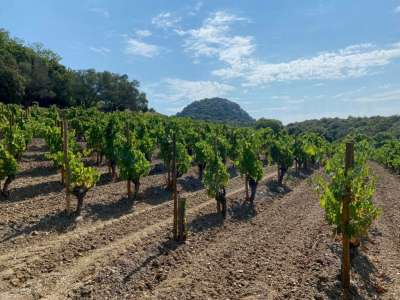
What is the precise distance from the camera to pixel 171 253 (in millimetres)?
13102

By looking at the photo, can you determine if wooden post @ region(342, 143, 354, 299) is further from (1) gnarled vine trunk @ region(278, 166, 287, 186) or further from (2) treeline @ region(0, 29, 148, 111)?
(2) treeline @ region(0, 29, 148, 111)

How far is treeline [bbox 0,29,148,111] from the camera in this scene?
53.6 m

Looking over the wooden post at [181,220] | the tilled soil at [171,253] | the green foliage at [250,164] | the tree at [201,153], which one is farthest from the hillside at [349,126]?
the wooden post at [181,220]

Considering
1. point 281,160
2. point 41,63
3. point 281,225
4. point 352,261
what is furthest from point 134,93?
point 352,261

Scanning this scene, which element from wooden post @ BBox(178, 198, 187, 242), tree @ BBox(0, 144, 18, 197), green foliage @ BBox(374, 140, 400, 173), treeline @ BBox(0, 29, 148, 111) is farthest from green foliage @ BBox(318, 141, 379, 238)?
treeline @ BBox(0, 29, 148, 111)

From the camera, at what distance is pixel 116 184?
22375mm

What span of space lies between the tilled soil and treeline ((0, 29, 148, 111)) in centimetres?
3846

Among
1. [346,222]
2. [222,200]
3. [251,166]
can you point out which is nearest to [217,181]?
[222,200]

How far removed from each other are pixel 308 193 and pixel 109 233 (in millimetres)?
16948

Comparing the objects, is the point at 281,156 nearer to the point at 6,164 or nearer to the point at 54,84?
the point at 6,164

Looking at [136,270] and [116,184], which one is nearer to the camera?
[136,270]

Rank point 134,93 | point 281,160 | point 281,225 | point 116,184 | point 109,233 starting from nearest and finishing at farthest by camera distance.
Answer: point 109,233 < point 281,225 < point 116,184 < point 281,160 < point 134,93

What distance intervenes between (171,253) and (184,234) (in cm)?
142

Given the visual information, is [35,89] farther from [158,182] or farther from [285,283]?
[285,283]
